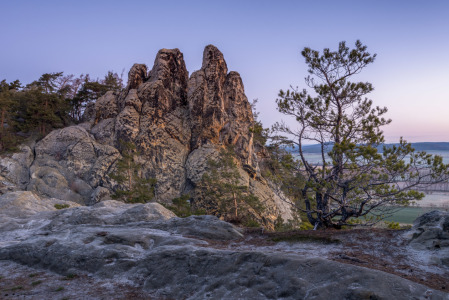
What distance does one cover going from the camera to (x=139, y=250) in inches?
460

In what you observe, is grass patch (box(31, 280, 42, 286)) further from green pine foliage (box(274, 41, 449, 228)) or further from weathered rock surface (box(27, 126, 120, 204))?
weathered rock surface (box(27, 126, 120, 204))

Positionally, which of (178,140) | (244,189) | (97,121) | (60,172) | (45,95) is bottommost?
(244,189)

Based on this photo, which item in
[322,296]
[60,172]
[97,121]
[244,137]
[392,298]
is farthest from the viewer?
[97,121]

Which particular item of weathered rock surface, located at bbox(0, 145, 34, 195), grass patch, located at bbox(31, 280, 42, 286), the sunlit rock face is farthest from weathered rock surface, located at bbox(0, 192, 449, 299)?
weathered rock surface, located at bbox(0, 145, 34, 195)

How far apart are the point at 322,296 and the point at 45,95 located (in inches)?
2024

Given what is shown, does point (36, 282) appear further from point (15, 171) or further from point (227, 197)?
point (15, 171)

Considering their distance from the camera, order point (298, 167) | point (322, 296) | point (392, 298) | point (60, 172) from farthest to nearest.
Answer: point (60, 172) → point (298, 167) → point (322, 296) → point (392, 298)

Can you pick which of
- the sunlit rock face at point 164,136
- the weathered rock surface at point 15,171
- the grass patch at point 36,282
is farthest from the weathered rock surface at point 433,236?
the weathered rock surface at point 15,171

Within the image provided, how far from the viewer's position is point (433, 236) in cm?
1009

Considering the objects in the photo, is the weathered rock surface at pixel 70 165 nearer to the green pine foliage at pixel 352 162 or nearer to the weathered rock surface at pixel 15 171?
the weathered rock surface at pixel 15 171

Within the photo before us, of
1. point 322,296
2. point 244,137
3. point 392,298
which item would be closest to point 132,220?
point 322,296

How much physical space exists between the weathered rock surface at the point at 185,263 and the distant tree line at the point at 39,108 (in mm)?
32476

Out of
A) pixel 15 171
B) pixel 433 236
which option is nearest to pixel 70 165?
pixel 15 171

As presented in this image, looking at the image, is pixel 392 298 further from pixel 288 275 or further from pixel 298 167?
pixel 298 167
